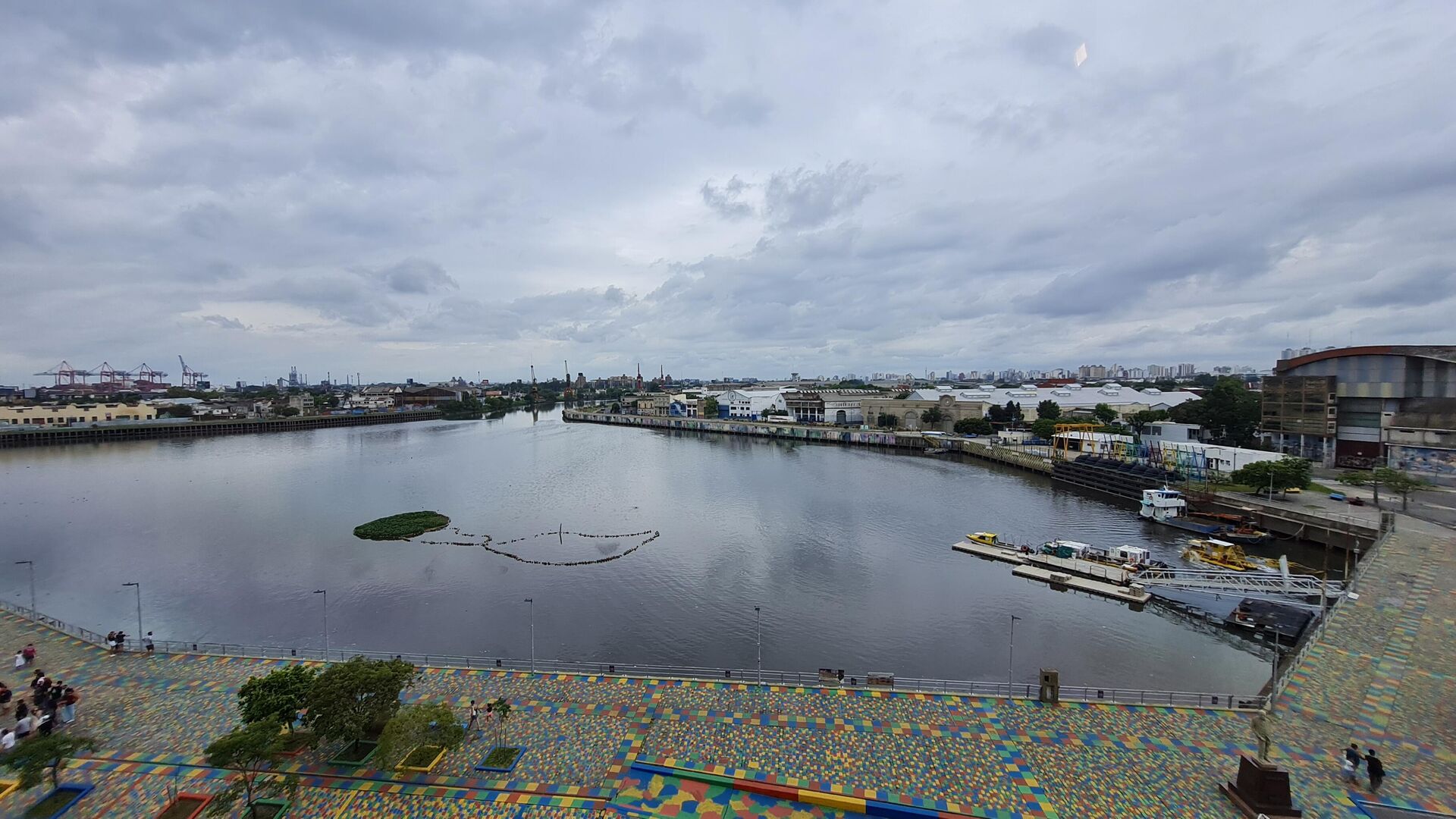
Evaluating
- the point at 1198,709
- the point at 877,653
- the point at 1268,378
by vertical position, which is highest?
the point at 1268,378

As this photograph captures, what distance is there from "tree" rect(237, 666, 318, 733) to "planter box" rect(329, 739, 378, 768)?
2.31ft

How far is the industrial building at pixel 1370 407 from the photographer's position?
2098 centimetres

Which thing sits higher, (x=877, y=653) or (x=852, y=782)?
(x=852, y=782)

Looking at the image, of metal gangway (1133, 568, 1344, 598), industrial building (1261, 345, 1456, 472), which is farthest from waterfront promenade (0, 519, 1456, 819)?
industrial building (1261, 345, 1456, 472)

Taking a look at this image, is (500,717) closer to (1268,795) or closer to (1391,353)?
(1268,795)

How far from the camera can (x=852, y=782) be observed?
20.9 feet

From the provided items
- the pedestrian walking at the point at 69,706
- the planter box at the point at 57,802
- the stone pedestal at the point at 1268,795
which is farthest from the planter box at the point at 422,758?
the stone pedestal at the point at 1268,795

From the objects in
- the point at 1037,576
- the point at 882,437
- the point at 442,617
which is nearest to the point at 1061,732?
the point at 1037,576

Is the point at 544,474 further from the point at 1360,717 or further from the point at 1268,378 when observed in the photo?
the point at 1268,378

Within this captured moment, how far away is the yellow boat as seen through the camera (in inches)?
596

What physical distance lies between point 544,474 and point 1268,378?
117 feet

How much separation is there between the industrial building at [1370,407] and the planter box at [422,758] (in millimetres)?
31024

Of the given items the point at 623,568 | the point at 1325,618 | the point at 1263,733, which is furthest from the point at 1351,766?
the point at 623,568

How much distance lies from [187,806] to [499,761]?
315 cm
